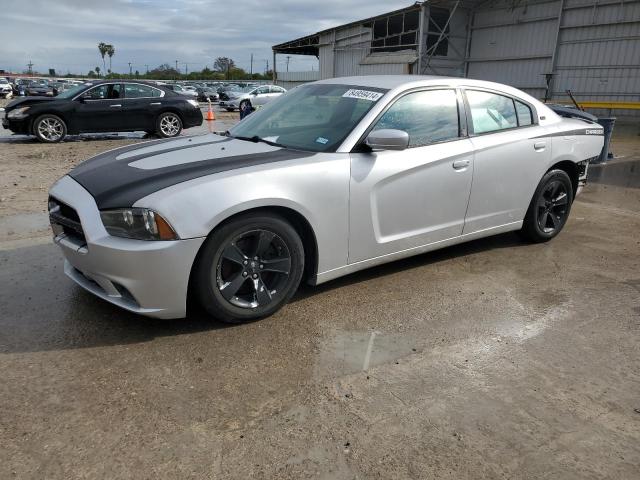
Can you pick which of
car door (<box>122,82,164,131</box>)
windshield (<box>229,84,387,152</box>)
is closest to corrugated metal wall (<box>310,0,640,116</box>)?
car door (<box>122,82,164,131</box>)

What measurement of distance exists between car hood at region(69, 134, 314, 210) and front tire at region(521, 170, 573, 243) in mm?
2578

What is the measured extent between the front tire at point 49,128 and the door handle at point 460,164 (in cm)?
1120

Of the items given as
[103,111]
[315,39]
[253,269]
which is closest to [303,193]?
[253,269]

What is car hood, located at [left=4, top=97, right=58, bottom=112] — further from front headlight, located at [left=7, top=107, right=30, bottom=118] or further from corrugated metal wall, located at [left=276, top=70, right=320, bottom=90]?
corrugated metal wall, located at [left=276, top=70, right=320, bottom=90]

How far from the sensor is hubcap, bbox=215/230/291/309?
3268mm

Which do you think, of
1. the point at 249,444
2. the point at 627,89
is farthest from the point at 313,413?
the point at 627,89

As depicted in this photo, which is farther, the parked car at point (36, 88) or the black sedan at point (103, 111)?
the parked car at point (36, 88)

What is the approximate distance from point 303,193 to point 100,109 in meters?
11.0

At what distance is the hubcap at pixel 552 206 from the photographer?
5.10m

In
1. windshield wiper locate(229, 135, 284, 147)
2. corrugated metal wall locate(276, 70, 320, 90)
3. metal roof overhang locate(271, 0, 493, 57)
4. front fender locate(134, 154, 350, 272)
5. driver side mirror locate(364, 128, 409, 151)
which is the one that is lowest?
front fender locate(134, 154, 350, 272)

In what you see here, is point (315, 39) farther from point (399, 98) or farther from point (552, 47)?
point (399, 98)

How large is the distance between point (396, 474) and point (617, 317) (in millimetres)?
2402

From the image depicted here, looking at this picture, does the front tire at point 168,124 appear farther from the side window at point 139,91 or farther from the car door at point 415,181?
the car door at point 415,181

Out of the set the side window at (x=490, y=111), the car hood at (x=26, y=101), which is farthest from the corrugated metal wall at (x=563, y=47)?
the car hood at (x=26, y=101)
